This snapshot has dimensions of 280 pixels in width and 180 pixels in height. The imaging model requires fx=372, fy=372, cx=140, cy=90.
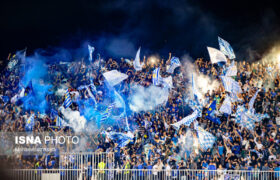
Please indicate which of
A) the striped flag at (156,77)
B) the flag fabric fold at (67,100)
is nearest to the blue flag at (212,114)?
the striped flag at (156,77)

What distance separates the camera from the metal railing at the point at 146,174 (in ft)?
37.2

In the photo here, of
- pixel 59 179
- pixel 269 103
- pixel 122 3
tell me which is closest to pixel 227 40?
pixel 269 103

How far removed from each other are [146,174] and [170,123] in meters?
2.91

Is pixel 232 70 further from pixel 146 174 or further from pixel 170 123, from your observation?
pixel 146 174

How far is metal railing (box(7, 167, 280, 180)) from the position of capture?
11336 mm

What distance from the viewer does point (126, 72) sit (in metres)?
16.3

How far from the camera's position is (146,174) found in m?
12.2

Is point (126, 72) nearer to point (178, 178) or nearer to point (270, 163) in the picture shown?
point (178, 178)

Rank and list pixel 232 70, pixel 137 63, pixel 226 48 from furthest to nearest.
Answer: pixel 226 48
pixel 137 63
pixel 232 70

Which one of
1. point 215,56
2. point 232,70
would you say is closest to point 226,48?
point 215,56

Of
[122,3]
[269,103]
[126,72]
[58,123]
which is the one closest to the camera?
[269,103]

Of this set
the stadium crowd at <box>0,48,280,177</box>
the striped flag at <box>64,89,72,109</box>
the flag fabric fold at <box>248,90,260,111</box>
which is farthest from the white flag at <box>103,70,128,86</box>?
the flag fabric fold at <box>248,90,260,111</box>

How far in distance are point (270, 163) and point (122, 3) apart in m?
9.68

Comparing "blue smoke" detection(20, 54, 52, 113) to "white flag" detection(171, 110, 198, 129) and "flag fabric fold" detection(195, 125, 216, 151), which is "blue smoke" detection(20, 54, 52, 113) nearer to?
"white flag" detection(171, 110, 198, 129)
